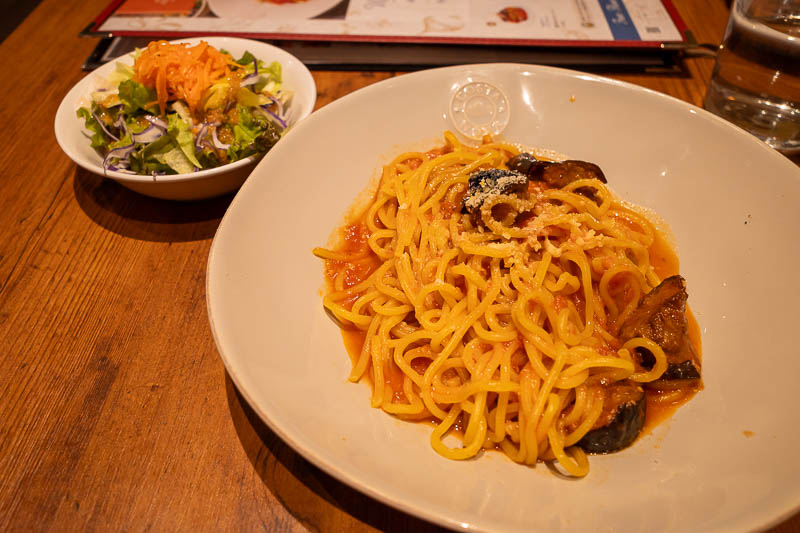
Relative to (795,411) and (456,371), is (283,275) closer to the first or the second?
(456,371)

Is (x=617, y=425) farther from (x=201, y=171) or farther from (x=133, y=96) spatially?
(x=133, y=96)

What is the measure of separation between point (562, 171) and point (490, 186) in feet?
2.23

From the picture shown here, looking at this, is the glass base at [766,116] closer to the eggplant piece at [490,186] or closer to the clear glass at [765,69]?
the clear glass at [765,69]

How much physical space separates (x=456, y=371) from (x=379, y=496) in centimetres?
92

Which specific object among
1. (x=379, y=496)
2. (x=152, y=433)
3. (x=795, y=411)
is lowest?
(x=152, y=433)

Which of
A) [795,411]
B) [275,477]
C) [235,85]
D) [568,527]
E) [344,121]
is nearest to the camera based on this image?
[568,527]

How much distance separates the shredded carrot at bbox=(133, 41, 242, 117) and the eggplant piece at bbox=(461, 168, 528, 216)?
6.03 feet

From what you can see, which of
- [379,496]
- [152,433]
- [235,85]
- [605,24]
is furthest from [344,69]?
[379,496]

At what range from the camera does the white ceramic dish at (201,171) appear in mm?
2891

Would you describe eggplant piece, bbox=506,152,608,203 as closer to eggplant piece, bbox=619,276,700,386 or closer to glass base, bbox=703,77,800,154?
eggplant piece, bbox=619,276,700,386

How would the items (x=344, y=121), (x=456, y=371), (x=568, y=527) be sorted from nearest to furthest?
(x=568, y=527) < (x=456, y=371) < (x=344, y=121)

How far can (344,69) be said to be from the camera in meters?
4.29

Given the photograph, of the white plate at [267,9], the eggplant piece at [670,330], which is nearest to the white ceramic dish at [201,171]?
the white plate at [267,9]

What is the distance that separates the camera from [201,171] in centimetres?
292
